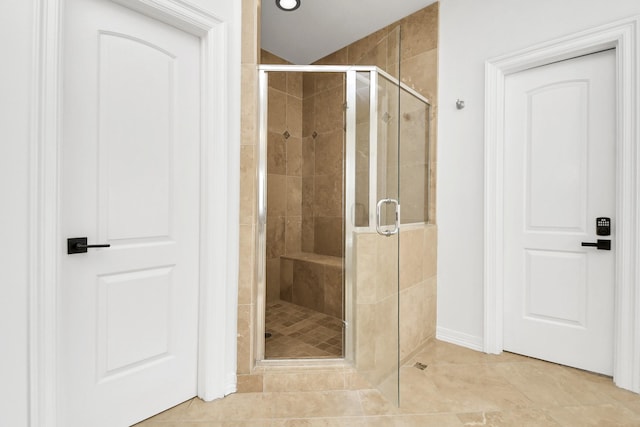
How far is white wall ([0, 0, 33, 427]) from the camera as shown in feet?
3.49

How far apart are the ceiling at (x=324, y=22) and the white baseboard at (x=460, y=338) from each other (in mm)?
2799

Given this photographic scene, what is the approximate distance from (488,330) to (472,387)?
59 centimetres

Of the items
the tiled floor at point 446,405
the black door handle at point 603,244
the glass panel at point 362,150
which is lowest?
the tiled floor at point 446,405

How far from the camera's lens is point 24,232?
1104 mm

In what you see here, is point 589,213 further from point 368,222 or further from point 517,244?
point 368,222

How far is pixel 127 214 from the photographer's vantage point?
1.43 m

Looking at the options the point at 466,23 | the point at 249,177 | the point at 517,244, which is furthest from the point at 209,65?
the point at 517,244

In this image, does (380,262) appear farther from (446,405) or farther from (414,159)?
(414,159)

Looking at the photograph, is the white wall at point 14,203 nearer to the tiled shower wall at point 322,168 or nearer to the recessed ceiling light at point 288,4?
the recessed ceiling light at point 288,4

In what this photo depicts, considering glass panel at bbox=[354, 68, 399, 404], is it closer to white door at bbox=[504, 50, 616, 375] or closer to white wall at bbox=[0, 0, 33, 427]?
white door at bbox=[504, 50, 616, 375]

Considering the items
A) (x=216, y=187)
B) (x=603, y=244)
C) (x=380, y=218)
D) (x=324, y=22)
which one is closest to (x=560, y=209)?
(x=603, y=244)

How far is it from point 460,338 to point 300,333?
1293 millimetres

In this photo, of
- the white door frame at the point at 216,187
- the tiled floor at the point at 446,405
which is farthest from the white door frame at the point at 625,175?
the white door frame at the point at 216,187

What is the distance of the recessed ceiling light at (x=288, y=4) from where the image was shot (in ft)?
8.04
